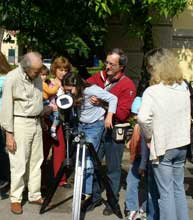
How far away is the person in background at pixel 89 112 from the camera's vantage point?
504 cm

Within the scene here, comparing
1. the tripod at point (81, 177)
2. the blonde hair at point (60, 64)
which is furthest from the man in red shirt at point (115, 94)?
the blonde hair at point (60, 64)

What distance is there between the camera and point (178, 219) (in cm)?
454

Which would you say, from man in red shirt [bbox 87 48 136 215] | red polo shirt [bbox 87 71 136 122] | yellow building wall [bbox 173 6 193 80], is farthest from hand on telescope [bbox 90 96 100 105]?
yellow building wall [bbox 173 6 193 80]

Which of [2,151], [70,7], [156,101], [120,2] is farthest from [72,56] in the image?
[156,101]

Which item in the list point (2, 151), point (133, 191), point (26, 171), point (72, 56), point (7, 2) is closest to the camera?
point (133, 191)

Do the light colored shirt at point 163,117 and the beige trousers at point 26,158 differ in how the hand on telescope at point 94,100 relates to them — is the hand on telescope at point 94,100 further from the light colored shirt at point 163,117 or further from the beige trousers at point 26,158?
the light colored shirt at point 163,117

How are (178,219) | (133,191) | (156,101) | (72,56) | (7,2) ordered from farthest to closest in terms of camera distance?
(72,56), (7,2), (133,191), (178,219), (156,101)

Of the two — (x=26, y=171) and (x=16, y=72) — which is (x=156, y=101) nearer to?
(x=16, y=72)

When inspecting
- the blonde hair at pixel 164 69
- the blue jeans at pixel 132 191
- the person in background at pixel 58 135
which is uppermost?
the blonde hair at pixel 164 69

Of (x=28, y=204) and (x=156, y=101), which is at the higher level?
(x=156, y=101)

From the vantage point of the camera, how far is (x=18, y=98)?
5.18 m

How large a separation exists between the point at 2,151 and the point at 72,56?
310 centimetres

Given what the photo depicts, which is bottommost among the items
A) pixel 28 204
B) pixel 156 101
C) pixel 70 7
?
pixel 28 204

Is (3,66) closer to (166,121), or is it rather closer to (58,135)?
(58,135)
